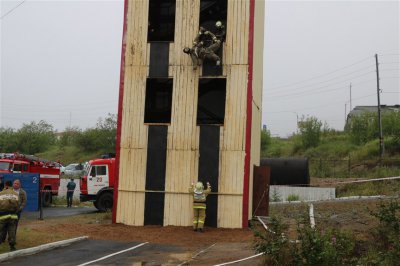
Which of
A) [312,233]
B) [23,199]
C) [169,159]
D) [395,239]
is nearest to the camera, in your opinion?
[312,233]

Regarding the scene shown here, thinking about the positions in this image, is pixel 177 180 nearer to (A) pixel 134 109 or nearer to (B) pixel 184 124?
(B) pixel 184 124

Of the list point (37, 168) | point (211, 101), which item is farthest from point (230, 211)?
point (37, 168)

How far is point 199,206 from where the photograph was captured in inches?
651

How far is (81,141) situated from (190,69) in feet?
189

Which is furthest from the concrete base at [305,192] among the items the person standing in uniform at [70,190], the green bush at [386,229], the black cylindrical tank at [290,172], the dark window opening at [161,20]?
the green bush at [386,229]

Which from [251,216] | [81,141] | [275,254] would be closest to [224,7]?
[251,216]

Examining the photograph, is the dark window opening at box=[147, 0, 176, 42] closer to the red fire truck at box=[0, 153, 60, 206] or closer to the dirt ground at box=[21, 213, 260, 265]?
the dirt ground at box=[21, 213, 260, 265]

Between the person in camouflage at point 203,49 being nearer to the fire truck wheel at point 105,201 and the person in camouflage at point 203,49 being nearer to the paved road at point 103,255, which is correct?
the paved road at point 103,255

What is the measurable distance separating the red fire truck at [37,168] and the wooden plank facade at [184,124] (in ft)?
33.4

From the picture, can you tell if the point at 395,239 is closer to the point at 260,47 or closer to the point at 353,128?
the point at 260,47

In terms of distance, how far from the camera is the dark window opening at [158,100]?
1841cm

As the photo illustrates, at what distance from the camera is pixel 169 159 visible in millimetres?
17812

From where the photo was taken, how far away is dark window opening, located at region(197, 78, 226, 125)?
18047 mm

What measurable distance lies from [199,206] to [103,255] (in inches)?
188
